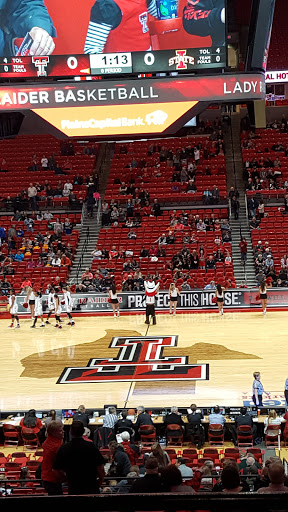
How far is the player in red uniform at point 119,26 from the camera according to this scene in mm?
21328

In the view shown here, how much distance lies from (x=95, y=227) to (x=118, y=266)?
3990 mm

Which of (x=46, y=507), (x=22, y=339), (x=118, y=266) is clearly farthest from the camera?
(x=118, y=266)

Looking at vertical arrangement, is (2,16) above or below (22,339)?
above

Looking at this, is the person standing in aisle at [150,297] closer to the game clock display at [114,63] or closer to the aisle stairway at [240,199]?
the aisle stairway at [240,199]

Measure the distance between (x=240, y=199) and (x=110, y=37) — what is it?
45.5ft

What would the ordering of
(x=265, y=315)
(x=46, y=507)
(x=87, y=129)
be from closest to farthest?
(x=46, y=507) < (x=87, y=129) < (x=265, y=315)

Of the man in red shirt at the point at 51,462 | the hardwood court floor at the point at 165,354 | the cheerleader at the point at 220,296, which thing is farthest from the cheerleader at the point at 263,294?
the man in red shirt at the point at 51,462

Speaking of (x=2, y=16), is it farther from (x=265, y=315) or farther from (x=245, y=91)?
(x=265, y=315)

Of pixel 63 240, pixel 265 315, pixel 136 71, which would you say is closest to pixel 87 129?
pixel 136 71

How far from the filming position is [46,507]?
9.86 feet

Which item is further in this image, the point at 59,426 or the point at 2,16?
the point at 2,16

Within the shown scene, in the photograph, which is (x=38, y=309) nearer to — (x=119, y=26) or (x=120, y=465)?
(x=119, y=26)

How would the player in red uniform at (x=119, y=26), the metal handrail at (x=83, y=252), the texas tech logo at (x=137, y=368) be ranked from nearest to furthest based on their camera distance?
1. the texas tech logo at (x=137, y=368)
2. the player in red uniform at (x=119, y=26)
3. the metal handrail at (x=83, y=252)

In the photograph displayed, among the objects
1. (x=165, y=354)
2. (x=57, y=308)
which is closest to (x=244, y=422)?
(x=165, y=354)
